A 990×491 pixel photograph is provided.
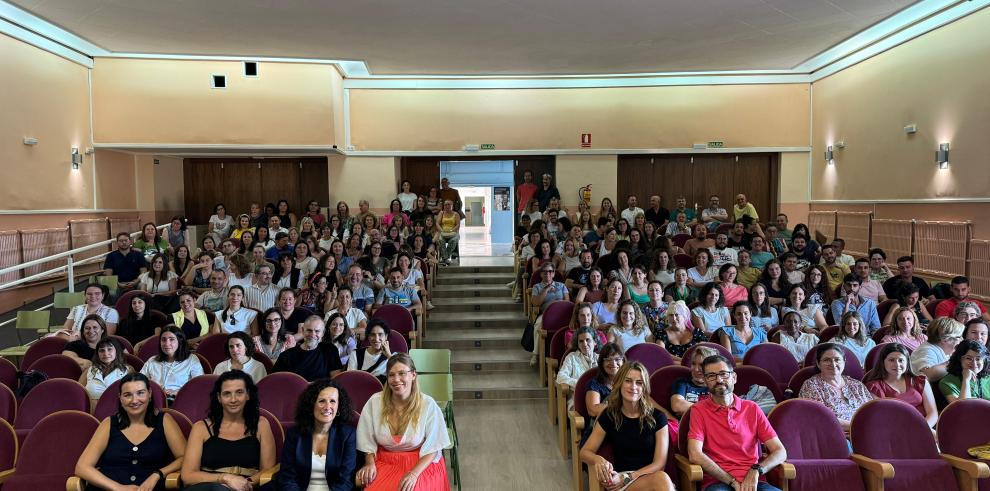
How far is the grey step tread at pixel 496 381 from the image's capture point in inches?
254

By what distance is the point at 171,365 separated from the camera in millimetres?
4809

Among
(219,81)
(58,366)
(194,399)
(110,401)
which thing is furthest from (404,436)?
(219,81)

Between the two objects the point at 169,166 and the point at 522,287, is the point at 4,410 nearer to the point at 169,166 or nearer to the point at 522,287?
the point at 522,287

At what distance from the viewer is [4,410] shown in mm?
4254

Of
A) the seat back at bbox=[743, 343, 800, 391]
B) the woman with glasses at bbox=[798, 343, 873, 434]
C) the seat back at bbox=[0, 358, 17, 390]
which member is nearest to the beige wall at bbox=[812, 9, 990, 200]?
the seat back at bbox=[743, 343, 800, 391]

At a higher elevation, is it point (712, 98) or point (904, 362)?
point (712, 98)

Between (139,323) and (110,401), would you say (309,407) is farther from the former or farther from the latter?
(139,323)

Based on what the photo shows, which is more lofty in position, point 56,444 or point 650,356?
point 650,356

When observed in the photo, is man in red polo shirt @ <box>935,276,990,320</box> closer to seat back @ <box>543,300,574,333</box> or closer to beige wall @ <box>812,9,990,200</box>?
beige wall @ <box>812,9,990,200</box>

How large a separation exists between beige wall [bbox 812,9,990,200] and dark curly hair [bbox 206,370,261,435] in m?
7.81

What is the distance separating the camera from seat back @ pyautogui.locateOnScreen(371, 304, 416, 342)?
6.43 meters

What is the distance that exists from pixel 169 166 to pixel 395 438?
33.9 ft

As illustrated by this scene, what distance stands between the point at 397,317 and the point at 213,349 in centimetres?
164

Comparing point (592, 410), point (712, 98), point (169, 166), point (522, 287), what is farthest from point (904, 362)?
point (169, 166)
